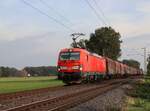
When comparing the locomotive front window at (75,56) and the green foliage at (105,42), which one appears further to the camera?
A: the green foliage at (105,42)

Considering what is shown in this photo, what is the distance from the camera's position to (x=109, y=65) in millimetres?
62406

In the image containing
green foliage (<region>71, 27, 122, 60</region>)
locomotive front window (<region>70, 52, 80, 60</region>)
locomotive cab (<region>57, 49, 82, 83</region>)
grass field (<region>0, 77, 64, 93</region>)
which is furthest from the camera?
green foliage (<region>71, 27, 122, 60</region>)

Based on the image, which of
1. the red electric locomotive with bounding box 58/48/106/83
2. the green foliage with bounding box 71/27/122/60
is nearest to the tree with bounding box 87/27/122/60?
the green foliage with bounding box 71/27/122/60

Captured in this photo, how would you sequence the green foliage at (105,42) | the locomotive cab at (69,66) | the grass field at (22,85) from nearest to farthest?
1. the grass field at (22,85)
2. the locomotive cab at (69,66)
3. the green foliage at (105,42)

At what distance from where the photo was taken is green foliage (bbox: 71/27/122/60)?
124688 mm

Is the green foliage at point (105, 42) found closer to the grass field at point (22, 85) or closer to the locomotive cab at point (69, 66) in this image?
the grass field at point (22, 85)

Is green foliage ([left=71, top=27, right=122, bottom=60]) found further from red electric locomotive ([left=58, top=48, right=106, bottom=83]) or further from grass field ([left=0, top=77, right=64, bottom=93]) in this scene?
red electric locomotive ([left=58, top=48, right=106, bottom=83])

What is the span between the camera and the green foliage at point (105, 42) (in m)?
125

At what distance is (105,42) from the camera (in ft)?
416

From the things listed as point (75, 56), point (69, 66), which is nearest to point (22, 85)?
point (69, 66)

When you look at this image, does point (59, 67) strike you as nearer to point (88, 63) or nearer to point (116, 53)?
point (88, 63)

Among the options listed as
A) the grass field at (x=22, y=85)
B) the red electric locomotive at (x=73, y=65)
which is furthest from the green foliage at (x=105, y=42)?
the red electric locomotive at (x=73, y=65)

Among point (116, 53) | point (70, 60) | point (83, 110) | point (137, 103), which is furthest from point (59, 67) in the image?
point (116, 53)

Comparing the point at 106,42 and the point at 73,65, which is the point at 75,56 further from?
the point at 106,42
